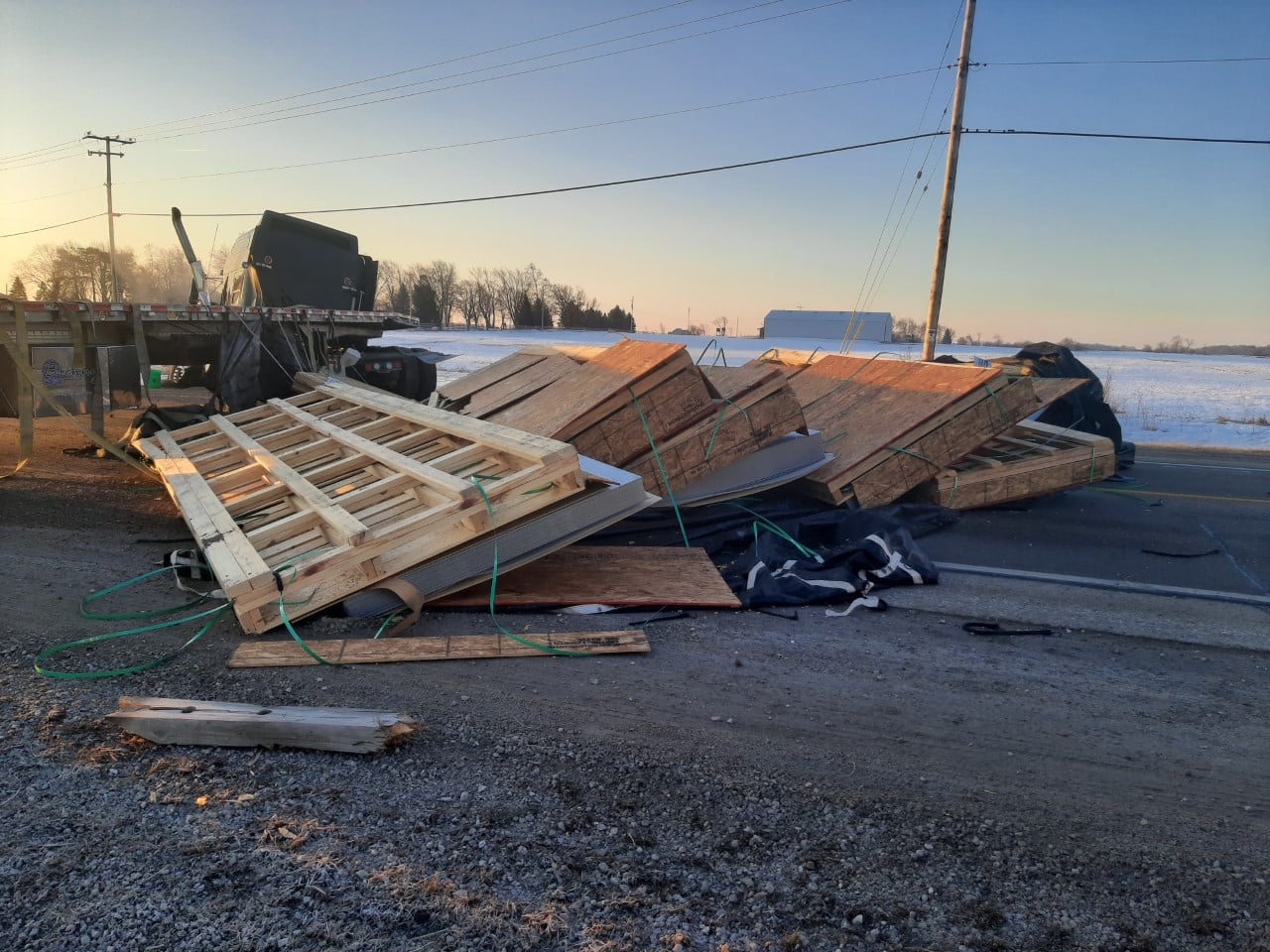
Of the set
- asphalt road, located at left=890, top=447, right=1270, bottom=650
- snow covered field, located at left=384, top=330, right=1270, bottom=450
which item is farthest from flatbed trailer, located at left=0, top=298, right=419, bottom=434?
asphalt road, located at left=890, top=447, right=1270, bottom=650

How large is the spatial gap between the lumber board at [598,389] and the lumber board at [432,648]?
2.44 m

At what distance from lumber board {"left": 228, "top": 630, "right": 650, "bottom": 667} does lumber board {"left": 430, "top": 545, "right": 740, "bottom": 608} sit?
1.81 feet

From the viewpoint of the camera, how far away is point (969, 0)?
15.9 meters

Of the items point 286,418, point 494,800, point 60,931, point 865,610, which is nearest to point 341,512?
point 494,800

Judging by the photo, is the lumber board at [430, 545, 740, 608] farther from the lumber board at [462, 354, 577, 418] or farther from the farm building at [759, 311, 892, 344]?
the farm building at [759, 311, 892, 344]

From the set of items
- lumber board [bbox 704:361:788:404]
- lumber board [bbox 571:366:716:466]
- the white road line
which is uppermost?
lumber board [bbox 704:361:788:404]

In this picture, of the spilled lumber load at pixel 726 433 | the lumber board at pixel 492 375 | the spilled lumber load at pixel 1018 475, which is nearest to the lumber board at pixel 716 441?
the spilled lumber load at pixel 726 433

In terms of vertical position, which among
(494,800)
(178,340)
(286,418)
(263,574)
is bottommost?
(494,800)

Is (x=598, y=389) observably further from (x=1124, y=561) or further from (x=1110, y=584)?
(x=1124, y=561)

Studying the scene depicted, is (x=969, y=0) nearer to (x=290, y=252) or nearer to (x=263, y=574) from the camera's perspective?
(x=290, y=252)

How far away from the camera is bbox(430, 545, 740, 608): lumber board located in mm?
5074

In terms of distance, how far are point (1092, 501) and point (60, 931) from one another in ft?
32.7

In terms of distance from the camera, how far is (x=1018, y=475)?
826cm

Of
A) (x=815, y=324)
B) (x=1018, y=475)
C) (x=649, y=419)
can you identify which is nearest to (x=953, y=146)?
(x=1018, y=475)
